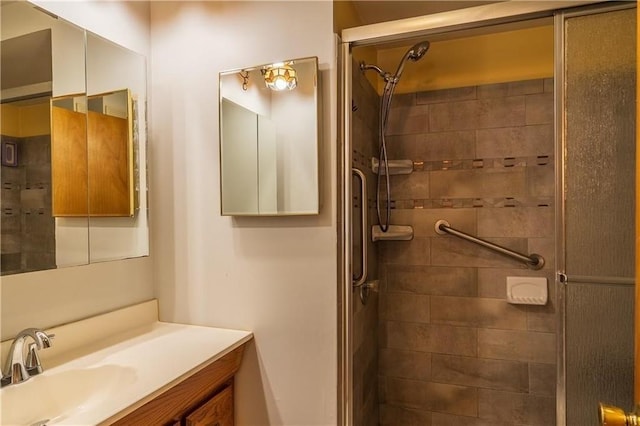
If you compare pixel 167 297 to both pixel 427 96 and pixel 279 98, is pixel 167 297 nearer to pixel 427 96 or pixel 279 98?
pixel 279 98

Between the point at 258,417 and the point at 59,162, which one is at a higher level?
the point at 59,162

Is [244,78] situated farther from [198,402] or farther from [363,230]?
[198,402]

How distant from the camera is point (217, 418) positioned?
59.4 inches

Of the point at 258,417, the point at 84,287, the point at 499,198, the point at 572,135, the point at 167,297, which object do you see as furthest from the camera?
the point at 499,198

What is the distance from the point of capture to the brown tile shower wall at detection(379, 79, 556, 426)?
217 centimetres

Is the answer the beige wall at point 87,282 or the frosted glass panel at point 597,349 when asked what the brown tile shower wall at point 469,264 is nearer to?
the frosted glass panel at point 597,349

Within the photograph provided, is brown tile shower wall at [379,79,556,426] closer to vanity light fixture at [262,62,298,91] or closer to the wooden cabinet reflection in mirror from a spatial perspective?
vanity light fixture at [262,62,298,91]

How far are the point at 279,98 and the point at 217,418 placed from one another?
1.34m

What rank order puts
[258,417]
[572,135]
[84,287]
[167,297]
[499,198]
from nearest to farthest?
1. [572,135]
2. [84,287]
3. [258,417]
4. [167,297]
5. [499,198]

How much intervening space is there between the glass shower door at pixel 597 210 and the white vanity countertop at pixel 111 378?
1269mm

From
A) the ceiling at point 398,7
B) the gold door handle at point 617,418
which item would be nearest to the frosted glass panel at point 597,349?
the gold door handle at point 617,418

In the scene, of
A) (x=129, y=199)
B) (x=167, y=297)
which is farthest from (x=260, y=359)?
(x=129, y=199)

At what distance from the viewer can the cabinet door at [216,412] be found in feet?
4.45

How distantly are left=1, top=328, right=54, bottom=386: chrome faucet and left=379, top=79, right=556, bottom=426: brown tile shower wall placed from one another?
5.99 feet
